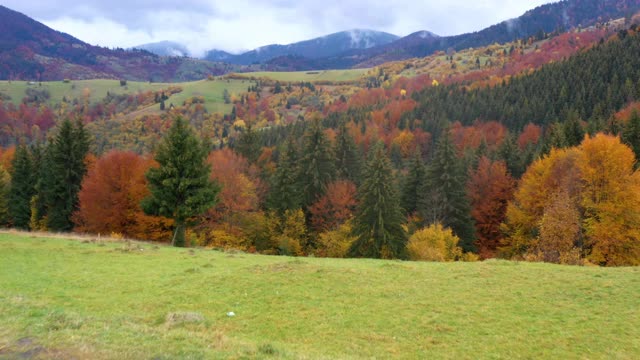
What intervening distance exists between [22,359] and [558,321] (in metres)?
15.8

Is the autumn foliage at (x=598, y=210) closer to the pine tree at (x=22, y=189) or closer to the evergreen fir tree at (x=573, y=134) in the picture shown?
the evergreen fir tree at (x=573, y=134)

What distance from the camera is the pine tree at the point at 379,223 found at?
45562 millimetres

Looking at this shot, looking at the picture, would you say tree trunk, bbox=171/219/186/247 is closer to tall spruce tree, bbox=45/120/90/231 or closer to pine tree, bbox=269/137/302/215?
pine tree, bbox=269/137/302/215

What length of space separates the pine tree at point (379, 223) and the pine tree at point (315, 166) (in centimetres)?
1125

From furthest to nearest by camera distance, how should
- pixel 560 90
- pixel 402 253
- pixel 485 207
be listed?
pixel 560 90 < pixel 485 207 < pixel 402 253

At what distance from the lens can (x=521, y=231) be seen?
52.2 meters

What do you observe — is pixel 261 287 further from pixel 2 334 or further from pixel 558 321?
pixel 558 321

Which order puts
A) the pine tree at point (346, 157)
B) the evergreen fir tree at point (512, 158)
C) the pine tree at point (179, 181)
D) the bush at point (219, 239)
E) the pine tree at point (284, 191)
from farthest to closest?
the evergreen fir tree at point (512, 158)
the pine tree at point (346, 157)
the pine tree at point (284, 191)
the bush at point (219, 239)
the pine tree at point (179, 181)

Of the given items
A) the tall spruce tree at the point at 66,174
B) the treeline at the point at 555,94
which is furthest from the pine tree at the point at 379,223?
the treeline at the point at 555,94

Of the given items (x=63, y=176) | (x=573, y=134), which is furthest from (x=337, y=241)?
(x=573, y=134)

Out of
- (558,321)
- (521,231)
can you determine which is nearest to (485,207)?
(521,231)

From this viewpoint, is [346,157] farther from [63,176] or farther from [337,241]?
[63,176]

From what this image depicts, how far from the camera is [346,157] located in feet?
216

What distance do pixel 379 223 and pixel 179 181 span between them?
871 inches
